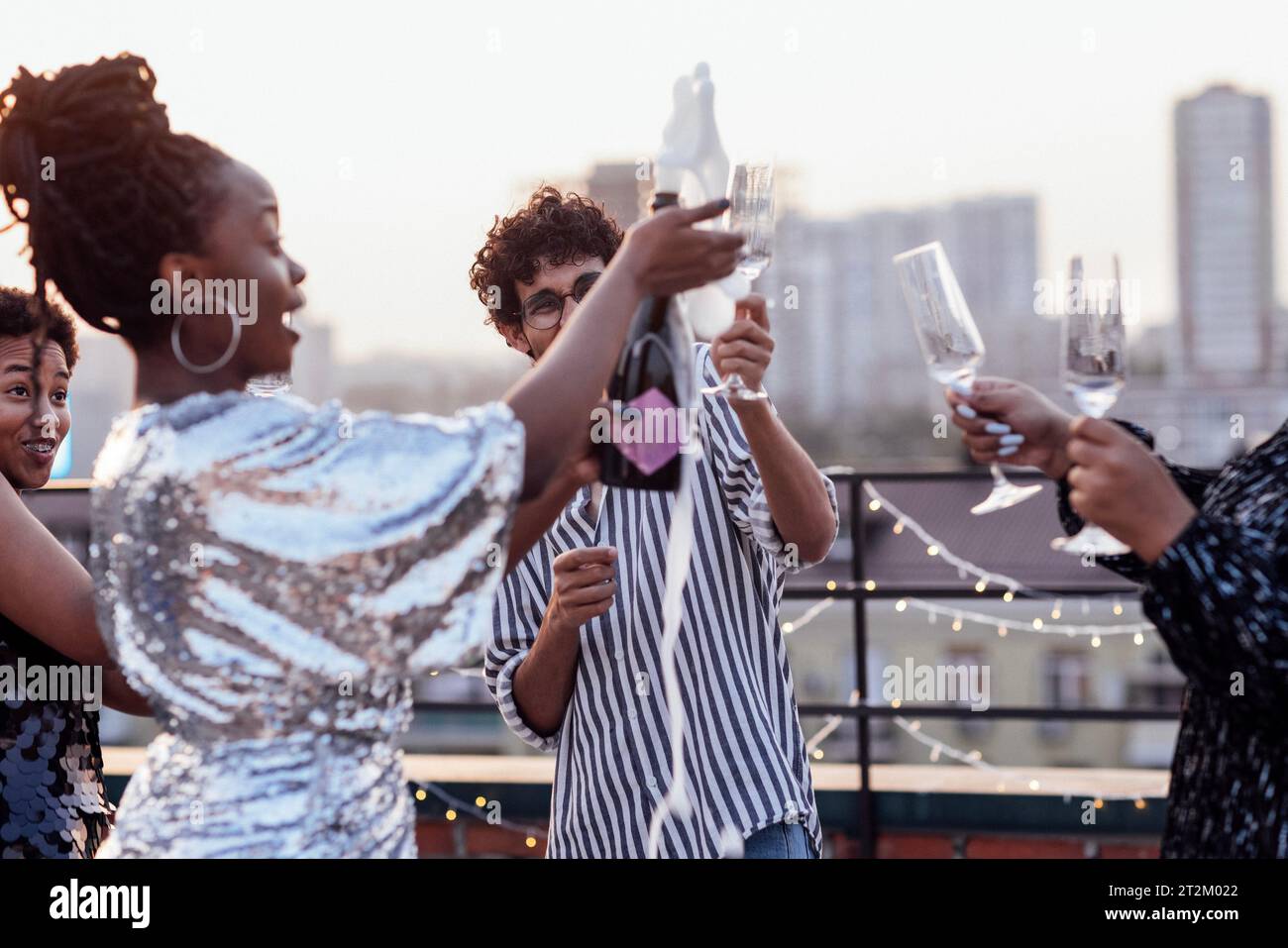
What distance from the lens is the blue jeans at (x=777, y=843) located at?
70.7 inches

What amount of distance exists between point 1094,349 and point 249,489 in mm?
936

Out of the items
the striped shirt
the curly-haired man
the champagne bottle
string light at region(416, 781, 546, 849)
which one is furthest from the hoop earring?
string light at region(416, 781, 546, 849)

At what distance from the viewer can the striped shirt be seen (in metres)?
1.81

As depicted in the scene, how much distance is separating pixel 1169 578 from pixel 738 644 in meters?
0.71

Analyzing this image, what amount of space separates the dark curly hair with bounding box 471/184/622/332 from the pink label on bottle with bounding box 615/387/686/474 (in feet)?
2.10

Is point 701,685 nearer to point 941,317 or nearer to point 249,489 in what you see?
point 941,317

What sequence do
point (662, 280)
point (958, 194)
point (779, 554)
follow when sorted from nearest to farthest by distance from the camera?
point (662, 280) → point (779, 554) → point (958, 194)

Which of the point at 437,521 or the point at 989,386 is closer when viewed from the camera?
the point at 437,521

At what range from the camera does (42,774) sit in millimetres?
1881

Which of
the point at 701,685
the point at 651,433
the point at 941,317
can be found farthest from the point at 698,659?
the point at 941,317

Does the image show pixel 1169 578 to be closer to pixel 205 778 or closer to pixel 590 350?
pixel 590 350

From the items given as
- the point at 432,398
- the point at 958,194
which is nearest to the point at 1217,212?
the point at 958,194
